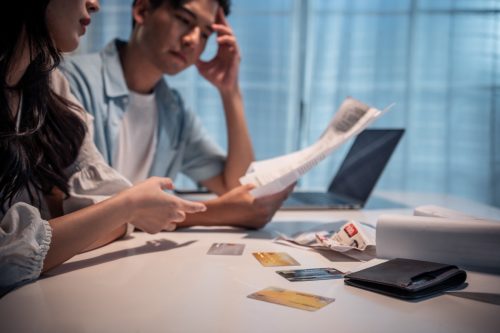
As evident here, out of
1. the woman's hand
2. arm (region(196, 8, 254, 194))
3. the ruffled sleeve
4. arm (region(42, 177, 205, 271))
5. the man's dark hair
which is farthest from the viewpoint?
arm (region(196, 8, 254, 194))

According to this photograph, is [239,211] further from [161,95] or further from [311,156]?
[161,95]

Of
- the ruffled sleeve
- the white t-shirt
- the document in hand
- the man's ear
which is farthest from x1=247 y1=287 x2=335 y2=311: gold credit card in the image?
the man's ear

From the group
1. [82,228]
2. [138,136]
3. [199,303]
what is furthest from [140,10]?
[199,303]

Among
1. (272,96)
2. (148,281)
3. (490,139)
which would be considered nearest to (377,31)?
(272,96)

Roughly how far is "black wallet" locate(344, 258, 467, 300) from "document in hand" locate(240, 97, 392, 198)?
0.37 metres

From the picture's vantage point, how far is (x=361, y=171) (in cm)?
141

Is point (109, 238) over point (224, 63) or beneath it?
beneath

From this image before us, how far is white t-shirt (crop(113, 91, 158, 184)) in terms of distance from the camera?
147 cm

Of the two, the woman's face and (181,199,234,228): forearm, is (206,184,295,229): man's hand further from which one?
the woman's face

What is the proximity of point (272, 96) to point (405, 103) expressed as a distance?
2.80 feet

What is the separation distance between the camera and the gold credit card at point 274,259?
76 centimetres

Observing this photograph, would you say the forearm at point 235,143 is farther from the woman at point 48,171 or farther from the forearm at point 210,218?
the woman at point 48,171

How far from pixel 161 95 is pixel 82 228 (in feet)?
2.93

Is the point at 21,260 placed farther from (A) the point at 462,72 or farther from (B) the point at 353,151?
(A) the point at 462,72
